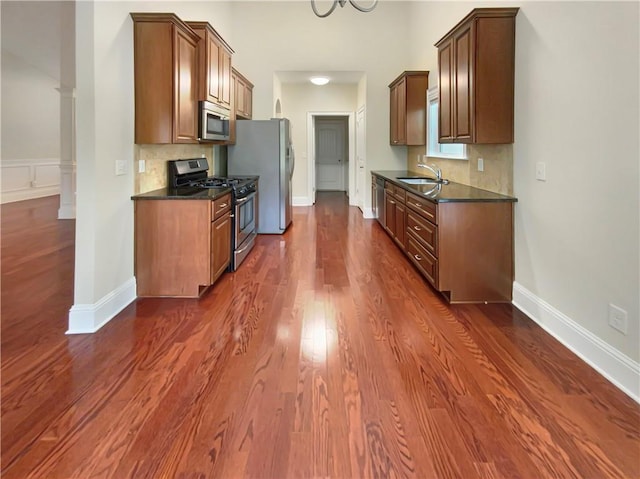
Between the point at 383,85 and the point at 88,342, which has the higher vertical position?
the point at 383,85

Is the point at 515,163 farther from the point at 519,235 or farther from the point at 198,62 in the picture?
the point at 198,62

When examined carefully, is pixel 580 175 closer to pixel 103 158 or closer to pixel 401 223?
pixel 401 223

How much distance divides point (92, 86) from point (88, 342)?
5.43 ft

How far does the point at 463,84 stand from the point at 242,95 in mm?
3834

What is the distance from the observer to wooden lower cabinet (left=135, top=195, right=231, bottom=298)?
366cm

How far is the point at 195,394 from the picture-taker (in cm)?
221

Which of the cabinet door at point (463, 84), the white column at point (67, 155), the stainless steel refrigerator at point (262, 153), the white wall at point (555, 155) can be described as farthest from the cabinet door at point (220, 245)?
the white column at point (67, 155)

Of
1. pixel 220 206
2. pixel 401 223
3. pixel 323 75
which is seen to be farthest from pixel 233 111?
pixel 323 75

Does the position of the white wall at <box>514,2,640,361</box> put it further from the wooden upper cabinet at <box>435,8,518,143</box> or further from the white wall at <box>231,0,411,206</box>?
the white wall at <box>231,0,411,206</box>

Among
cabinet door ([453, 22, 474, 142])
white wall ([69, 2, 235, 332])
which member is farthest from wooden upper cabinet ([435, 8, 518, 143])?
white wall ([69, 2, 235, 332])

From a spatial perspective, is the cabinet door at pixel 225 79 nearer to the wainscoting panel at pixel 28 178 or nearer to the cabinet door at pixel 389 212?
the cabinet door at pixel 389 212

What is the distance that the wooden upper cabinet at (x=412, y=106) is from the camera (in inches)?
263

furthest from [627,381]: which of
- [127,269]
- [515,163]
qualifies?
[127,269]

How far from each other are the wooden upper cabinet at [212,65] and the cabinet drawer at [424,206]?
227cm
